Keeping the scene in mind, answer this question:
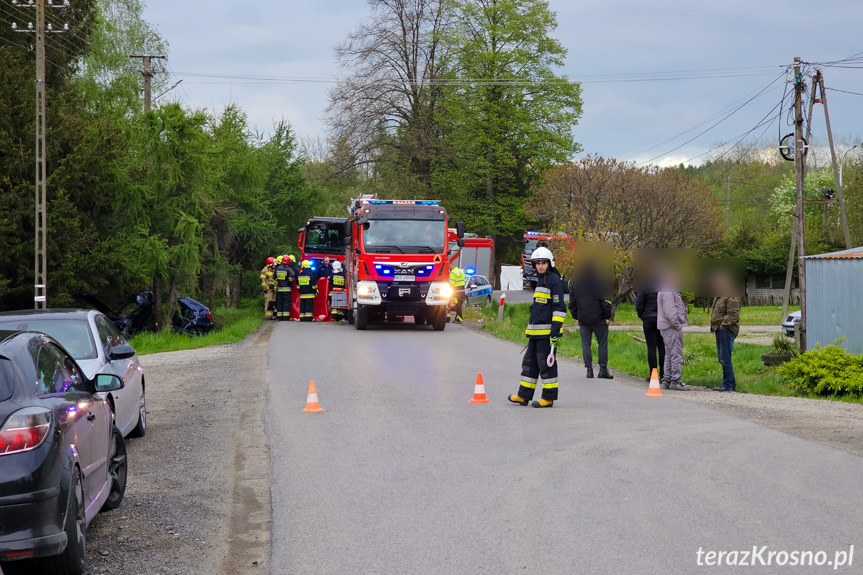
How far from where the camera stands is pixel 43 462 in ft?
16.0

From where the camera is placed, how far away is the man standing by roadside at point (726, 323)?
13.9 m

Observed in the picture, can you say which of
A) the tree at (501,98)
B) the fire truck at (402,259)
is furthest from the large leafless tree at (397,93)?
the fire truck at (402,259)

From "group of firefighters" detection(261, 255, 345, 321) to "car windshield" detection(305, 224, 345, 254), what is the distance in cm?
86

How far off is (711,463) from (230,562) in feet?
14.2

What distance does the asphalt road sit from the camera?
5516 mm

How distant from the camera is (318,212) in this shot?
4962 centimetres

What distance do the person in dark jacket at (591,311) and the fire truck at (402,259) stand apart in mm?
8757

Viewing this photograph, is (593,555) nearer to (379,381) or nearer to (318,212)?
(379,381)

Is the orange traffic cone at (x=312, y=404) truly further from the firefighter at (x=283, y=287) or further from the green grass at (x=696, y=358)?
the firefighter at (x=283, y=287)

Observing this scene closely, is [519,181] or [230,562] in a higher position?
[519,181]

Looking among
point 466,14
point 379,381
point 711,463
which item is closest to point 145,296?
point 379,381

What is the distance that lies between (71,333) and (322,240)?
2357 centimetres

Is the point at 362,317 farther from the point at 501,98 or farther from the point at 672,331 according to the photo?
A: the point at 501,98

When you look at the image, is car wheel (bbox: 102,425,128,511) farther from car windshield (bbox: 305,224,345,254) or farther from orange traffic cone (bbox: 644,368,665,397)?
car windshield (bbox: 305,224,345,254)
